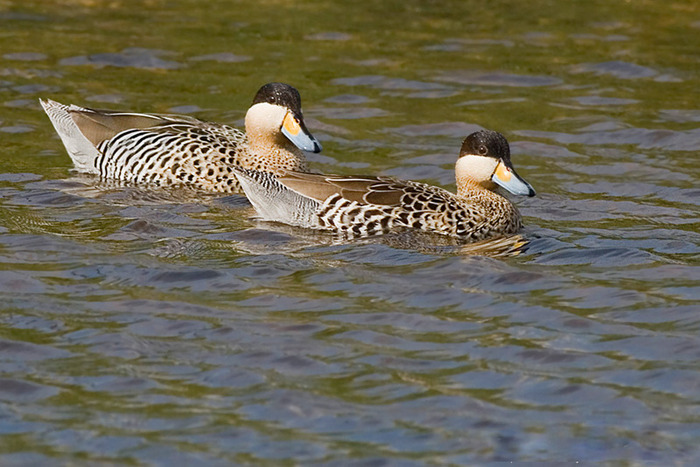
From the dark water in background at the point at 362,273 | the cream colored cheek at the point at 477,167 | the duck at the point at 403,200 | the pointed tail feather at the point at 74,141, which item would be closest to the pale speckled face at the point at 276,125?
the dark water in background at the point at 362,273

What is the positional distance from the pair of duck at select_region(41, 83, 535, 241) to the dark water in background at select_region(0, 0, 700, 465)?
0.27 metres

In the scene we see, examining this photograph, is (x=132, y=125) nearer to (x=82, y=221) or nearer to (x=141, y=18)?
(x=82, y=221)

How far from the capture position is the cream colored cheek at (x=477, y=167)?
37.0 ft

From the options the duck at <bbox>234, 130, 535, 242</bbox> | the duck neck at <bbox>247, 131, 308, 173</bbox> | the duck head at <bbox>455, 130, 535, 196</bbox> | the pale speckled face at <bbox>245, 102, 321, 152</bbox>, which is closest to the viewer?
the duck at <bbox>234, 130, 535, 242</bbox>

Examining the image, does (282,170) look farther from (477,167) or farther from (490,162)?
(490,162)

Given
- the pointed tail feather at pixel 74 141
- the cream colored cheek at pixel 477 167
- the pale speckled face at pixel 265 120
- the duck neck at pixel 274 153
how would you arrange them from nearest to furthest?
the cream colored cheek at pixel 477 167 → the pale speckled face at pixel 265 120 → the duck neck at pixel 274 153 → the pointed tail feather at pixel 74 141

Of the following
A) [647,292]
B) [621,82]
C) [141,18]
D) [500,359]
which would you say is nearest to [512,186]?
[647,292]

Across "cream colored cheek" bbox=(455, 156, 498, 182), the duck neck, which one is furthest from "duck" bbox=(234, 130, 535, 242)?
the duck neck

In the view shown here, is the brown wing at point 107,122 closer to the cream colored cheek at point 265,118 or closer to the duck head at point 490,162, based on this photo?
the cream colored cheek at point 265,118

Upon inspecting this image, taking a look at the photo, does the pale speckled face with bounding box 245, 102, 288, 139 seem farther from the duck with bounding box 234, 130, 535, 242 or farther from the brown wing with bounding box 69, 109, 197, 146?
the duck with bounding box 234, 130, 535, 242

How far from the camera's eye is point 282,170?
499 inches

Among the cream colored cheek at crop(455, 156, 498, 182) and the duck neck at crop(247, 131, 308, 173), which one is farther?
the duck neck at crop(247, 131, 308, 173)

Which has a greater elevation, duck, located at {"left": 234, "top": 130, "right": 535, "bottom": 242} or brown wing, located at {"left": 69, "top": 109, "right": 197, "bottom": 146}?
brown wing, located at {"left": 69, "top": 109, "right": 197, "bottom": 146}

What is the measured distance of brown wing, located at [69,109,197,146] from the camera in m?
13.1
